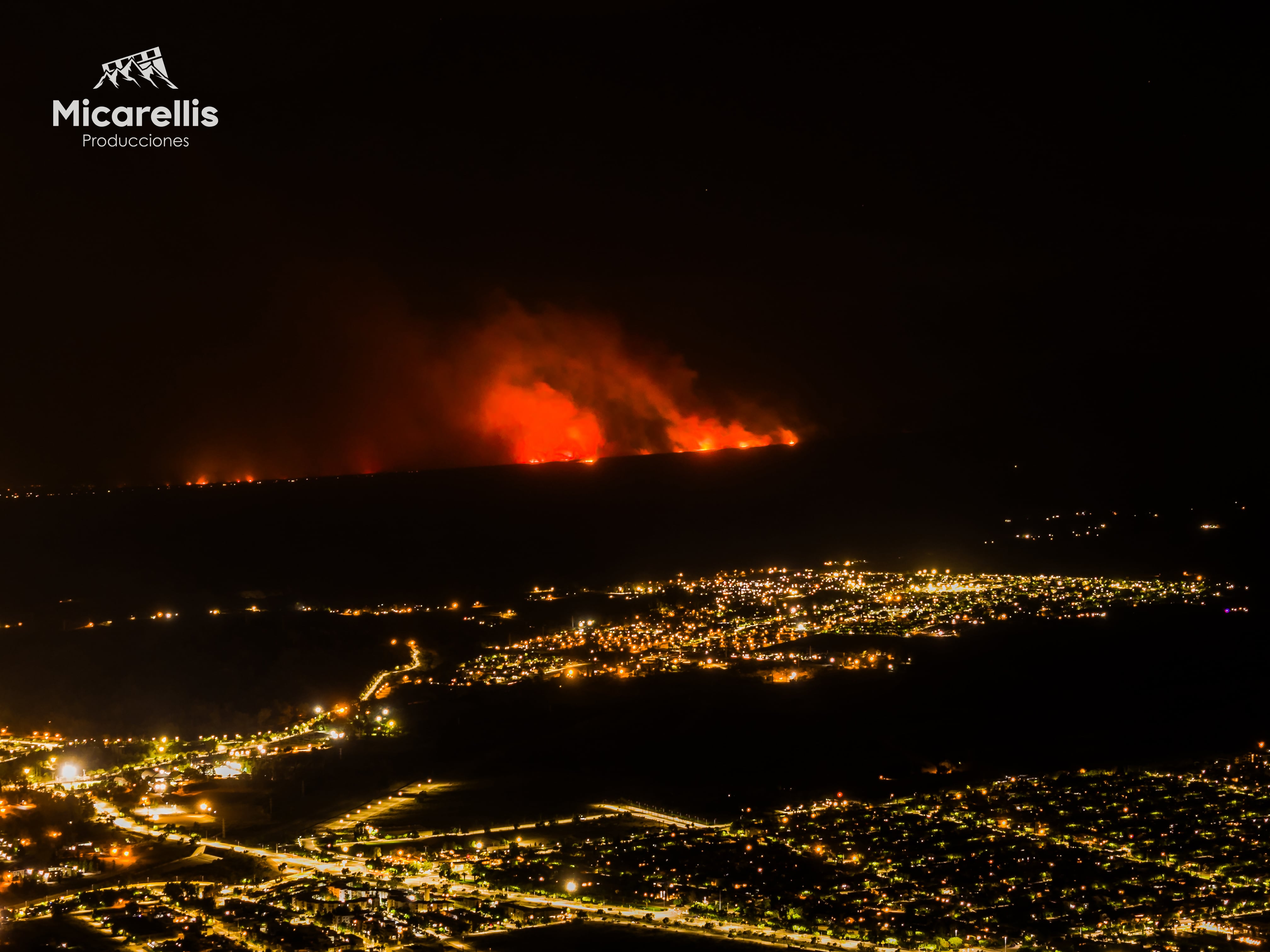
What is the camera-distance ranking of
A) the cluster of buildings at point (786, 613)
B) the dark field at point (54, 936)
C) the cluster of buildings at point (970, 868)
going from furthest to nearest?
the cluster of buildings at point (786, 613) → the cluster of buildings at point (970, 868) → the dark field at point (54, 936)

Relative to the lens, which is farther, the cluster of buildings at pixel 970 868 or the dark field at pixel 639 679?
the dark field at pixel 639 679

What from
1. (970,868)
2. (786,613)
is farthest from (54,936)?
(786,613)

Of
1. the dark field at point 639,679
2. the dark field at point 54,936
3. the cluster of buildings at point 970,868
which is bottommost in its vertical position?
the cluster of buildings at point 970,868

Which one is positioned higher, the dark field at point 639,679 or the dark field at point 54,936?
the dark field at point 639,679

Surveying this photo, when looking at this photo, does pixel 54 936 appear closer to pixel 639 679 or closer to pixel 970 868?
pixel 970 868

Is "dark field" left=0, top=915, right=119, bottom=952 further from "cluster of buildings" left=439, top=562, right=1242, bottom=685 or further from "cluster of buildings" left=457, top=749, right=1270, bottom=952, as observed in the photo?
"cluster of buildings" left=439, top=562, right=1242, bottom=685

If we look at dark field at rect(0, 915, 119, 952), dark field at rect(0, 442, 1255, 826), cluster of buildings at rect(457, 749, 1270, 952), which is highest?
dark field at rect(0, 442, 1255, 826)

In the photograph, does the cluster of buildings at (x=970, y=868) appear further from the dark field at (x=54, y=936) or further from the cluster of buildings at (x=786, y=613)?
the cluster of buildings at (x=786, y=613)

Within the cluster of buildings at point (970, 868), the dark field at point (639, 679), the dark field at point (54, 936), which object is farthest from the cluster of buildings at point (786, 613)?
the dark field at point (54, 936)

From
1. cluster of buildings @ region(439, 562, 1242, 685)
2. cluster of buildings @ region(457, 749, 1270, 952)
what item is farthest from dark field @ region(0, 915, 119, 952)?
cluster of buildings @ region(439, 562, 1242, 685)

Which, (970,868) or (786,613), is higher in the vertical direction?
(786,613)

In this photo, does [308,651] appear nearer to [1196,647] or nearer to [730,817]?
[730,817]
